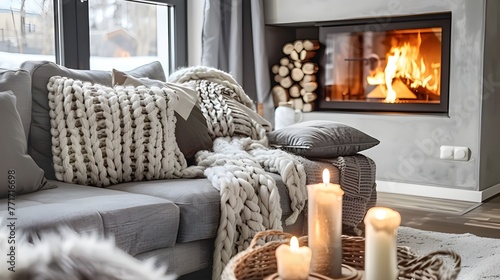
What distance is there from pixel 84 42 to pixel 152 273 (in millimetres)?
3046

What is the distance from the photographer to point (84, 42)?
355 cm

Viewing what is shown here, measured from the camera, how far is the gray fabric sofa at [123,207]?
1645 mm

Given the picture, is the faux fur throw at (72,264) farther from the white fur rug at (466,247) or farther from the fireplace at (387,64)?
the fireplace at (387,64)

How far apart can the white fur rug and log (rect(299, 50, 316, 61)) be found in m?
1.78

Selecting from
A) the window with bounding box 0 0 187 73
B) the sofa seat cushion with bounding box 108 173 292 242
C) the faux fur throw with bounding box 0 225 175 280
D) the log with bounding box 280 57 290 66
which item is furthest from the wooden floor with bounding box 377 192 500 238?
the faux fur throw with bounding box 0 225 175 280

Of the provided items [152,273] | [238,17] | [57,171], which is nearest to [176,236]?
[57,171]

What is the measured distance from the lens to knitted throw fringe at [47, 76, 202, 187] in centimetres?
210

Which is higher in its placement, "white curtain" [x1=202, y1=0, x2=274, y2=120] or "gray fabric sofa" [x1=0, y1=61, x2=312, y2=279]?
"white curtain" [x1=202, y1=0, x2=274, y2=120]

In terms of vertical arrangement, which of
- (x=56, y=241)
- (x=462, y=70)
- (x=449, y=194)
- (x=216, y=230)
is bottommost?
(x=449, y=194)

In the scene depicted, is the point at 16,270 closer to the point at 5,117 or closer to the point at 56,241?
the point at 56,241

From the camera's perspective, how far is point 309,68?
4.45m

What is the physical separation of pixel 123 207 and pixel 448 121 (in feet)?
8.61

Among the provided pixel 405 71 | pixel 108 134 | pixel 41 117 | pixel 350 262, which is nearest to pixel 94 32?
pixel 41 117

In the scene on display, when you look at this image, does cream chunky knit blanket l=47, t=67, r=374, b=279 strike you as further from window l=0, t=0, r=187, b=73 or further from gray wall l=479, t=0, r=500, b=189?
gray wall l=479, t=0, r=500, b=189
